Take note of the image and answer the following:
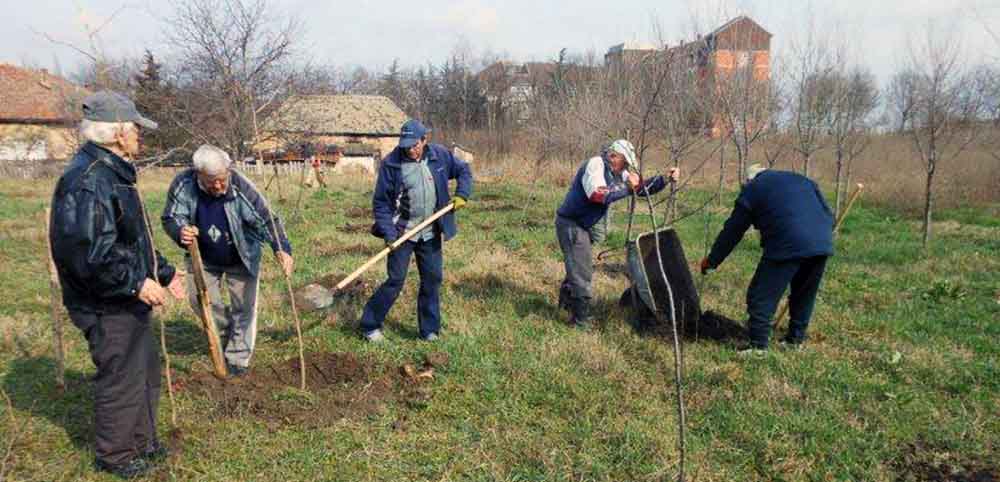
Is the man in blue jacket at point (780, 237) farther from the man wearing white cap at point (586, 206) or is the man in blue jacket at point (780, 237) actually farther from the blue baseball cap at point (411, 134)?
the blue baseball cap at point (411, 134)

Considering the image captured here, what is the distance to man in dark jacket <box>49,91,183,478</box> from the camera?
256 cm

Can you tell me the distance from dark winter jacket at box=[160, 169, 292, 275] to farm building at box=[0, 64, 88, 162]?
17.5 metres

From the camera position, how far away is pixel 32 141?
24469 mm

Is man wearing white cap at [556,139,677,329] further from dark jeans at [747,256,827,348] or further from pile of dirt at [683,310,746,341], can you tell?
dark jeans at [747,256,827,348]

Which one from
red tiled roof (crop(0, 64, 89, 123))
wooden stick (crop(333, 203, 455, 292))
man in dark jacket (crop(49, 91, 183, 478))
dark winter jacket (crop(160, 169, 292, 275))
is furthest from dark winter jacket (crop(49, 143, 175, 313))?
red tiled roof (crop(0, 64, 89, 123))

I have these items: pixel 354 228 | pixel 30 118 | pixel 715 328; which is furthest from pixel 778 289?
pixel 30 118

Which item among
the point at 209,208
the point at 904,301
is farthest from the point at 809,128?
the point at 209,208

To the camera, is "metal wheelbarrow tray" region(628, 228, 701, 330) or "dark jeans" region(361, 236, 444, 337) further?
"metal wheelbarrow tray" region(628, 228, 701, 330)

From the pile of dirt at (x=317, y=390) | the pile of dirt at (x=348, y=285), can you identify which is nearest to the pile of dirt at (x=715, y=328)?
the pile of dirt at (x=317, y=390)

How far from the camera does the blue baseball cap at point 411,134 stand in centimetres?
445

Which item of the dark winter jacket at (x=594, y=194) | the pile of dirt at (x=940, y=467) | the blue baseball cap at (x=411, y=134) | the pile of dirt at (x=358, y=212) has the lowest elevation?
the pile of dirt at (x=940, y=467)

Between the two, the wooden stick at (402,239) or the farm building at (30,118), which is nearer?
the wooden stick at (402,239)

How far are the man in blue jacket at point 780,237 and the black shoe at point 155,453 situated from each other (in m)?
3.89

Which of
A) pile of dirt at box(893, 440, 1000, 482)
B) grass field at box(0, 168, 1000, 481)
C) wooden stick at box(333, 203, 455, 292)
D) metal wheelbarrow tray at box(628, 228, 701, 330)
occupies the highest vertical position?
wooden stick at box(333, 203, 455, 292)
